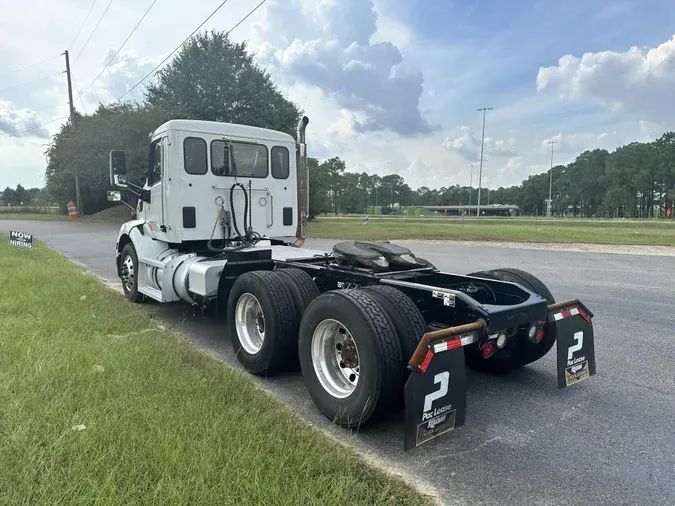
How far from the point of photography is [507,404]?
392 centimetres

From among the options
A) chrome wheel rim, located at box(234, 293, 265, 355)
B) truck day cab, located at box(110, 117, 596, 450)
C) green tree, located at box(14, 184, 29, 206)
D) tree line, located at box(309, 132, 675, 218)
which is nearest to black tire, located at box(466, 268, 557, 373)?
truck day cab, located at box(110, 117, 596, 450)

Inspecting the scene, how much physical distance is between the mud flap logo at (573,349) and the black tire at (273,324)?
2.14 metres

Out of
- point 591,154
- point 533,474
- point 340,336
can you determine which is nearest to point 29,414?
point 340,336

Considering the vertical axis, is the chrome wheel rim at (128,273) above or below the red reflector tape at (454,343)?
below

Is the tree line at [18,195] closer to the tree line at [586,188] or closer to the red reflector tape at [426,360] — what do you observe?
the tree line at [586,188]

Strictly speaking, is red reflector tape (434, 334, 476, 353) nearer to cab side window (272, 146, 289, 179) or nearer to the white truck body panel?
the white truck body panel

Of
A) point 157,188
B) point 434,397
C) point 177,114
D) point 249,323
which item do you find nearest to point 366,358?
point 434,397

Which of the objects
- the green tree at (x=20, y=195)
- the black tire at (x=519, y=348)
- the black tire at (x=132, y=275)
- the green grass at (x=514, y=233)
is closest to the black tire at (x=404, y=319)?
the black tire at (x=519, y=348)

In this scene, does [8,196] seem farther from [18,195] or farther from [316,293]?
[316,293]

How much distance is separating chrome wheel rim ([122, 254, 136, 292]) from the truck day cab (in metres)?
0.04

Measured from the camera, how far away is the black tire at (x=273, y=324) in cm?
429

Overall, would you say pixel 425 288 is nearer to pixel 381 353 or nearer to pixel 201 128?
pixel 381 353

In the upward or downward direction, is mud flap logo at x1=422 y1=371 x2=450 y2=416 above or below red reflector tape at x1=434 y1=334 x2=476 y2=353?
below

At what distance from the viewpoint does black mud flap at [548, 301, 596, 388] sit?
368cm
